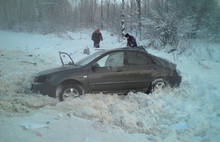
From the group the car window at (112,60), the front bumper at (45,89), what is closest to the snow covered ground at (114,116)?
the front bumper at (45,89)

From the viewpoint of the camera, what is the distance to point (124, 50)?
611 centimetres

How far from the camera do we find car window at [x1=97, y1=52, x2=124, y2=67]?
5.87 meters

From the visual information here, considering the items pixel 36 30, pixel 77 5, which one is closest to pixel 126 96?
pixel 36 30

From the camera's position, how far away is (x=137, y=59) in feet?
20.2

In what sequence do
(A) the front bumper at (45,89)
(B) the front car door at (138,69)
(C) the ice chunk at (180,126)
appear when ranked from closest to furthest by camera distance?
(C) the ice chunk at (180,126)
(A) the front bumper at (45,89)
(B) the front car door at (138,69)

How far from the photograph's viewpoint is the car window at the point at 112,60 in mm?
5871

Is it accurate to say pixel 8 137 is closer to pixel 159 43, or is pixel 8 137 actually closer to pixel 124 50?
pixel 124 50

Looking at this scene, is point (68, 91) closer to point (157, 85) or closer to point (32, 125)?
point (32, 125)

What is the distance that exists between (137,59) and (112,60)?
0.78m

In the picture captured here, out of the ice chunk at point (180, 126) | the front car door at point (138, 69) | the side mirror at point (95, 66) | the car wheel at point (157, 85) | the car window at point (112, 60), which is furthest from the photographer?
the car wheel at point (157, 85)

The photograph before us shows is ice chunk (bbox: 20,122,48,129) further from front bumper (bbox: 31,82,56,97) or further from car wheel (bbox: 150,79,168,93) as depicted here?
car wheel (bbox: 150,79,168,93)

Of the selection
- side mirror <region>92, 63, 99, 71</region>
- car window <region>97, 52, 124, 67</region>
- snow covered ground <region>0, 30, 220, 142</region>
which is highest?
car window <region>97, 52, 124, 67</region>

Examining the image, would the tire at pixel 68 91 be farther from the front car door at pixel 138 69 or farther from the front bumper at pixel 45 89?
the front car door at pixel 138 69

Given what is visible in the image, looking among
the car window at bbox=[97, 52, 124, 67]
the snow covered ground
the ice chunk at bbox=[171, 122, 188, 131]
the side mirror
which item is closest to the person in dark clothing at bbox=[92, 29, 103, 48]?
the snow covered ground
